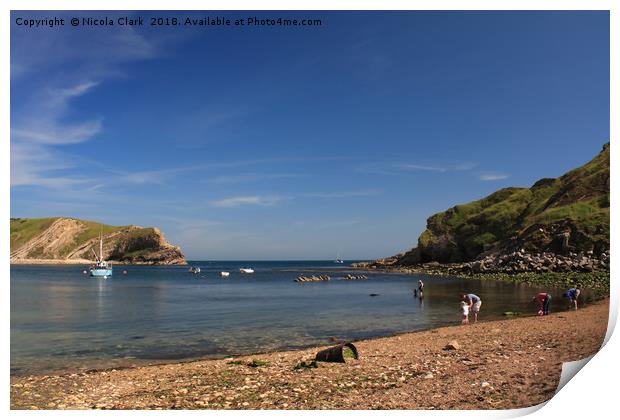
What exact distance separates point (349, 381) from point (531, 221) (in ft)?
218

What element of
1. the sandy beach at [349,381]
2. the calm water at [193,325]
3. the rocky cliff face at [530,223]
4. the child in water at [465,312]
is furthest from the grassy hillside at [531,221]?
the sandy beach at [349,381]

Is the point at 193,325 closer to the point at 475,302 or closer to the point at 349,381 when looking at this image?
the point at 475,302

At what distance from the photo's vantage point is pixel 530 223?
66.1 m

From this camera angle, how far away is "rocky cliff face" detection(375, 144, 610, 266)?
50781 millimetres

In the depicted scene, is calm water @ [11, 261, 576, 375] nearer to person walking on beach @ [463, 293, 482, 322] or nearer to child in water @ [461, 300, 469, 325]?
person walking on beach @ [463, 293, 482, 322]

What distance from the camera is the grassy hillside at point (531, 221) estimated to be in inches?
2005

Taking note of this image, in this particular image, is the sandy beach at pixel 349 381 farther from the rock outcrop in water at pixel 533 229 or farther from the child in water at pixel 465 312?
the rock outcrop in water at pixel 533 229

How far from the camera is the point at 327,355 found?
39.1 ft

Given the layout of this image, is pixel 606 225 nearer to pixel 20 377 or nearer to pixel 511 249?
pixel 511 249

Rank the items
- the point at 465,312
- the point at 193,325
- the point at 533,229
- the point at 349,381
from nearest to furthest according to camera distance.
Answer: the point at 349,381, the point at 465,312, the point at 193,325, the point at 533,229

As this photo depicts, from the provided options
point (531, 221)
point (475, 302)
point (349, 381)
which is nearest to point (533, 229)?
point (531, 221)
